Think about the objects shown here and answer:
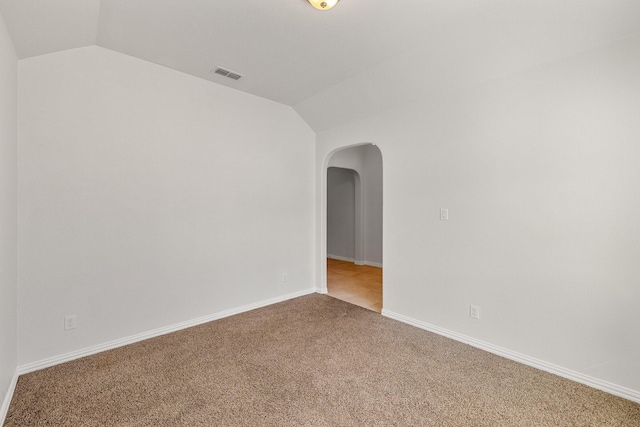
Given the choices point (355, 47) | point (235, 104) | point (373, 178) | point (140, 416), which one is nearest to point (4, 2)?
point (235, 104)

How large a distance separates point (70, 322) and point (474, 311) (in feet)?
11.7

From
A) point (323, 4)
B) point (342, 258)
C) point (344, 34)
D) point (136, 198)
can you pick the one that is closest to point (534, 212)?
point (344, 34)

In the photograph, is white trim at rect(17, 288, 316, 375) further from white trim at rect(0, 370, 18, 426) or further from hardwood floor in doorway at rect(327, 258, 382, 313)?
hardwood floor in doorway at rect(327, 258, 382, 313)

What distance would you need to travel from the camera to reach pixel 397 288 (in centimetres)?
335

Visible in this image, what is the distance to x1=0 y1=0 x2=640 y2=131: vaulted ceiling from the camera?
1.93 metres

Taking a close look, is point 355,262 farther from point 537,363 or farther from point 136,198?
point 136,198

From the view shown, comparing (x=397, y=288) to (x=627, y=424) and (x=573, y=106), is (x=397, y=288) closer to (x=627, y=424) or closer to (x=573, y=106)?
(x=627, y=424)

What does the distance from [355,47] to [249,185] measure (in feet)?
6.38

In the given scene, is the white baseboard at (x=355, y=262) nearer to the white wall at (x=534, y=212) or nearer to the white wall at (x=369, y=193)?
the white wall at (x=369, y=193)

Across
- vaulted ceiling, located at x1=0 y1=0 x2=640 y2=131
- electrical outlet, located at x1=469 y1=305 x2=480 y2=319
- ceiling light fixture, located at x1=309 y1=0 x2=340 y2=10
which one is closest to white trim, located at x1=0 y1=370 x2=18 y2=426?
vaulted ceiling, located at x1=0 y1=0 x2=640 y2=131

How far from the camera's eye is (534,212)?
2.35 m

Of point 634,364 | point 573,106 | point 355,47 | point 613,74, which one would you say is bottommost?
point 634,364

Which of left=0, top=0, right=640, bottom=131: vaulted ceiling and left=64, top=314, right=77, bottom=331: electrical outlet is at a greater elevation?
left=0, top=0, right=640, bottom=131: vaulted ceiling

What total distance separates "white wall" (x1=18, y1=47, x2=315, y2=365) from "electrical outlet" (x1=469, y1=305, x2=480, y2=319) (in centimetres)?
230
